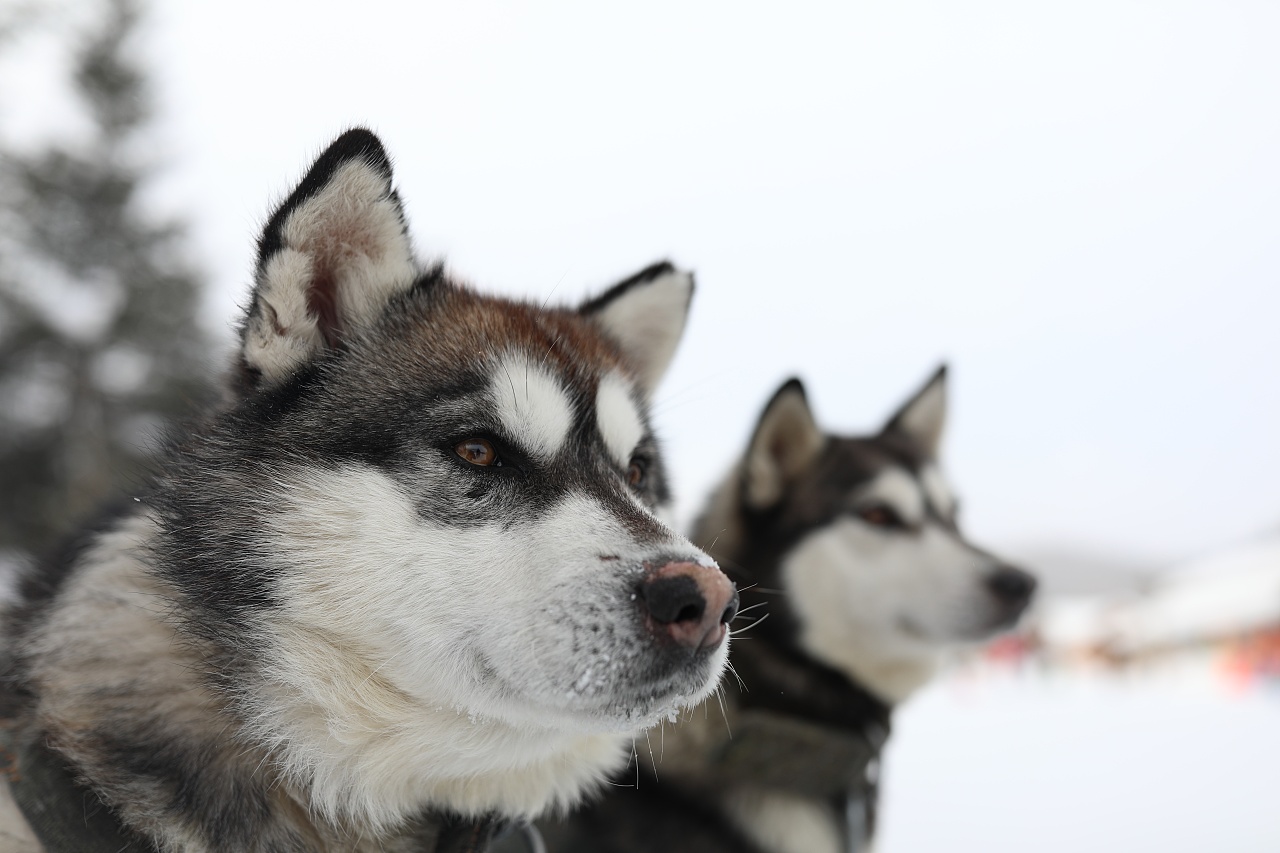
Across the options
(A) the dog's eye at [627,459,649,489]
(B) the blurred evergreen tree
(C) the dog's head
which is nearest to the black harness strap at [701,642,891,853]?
(C) the dog's head

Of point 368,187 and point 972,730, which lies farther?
point 972,730

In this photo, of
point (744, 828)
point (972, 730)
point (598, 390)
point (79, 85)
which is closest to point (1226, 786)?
point (972, 730)

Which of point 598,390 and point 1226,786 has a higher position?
point 598,390

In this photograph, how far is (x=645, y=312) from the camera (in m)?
3.05

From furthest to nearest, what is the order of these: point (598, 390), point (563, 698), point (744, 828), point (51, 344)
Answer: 1. point (51, 344)
2. point (744, 828)
3. point (598, 390)
4. point (563, 698)

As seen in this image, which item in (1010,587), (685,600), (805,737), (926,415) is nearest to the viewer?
(685,600)

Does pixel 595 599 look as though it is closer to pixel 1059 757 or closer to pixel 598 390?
pixel 598 390

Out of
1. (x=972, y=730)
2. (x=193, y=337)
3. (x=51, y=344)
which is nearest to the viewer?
(x=972, y=730)

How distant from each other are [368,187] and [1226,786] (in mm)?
7793

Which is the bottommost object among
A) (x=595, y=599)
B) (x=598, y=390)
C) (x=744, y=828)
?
(x=744, y=828)

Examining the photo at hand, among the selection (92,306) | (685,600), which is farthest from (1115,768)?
(92,306)

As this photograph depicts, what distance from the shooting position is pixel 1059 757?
26.6ft

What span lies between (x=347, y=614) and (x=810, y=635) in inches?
96.3

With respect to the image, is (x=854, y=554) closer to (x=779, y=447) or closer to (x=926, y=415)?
(x=779, y=447)
